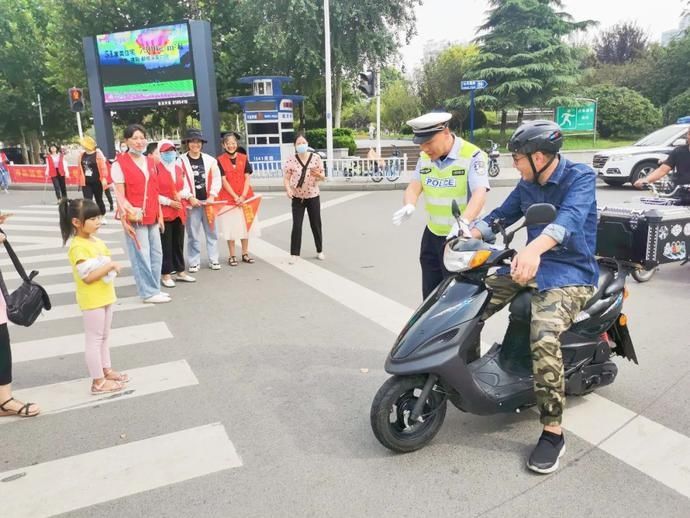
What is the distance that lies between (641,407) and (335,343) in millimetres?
2282

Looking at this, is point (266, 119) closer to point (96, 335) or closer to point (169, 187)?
point (169, 187)

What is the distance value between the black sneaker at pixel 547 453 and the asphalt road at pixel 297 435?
55mm

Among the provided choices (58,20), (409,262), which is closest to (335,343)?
(409,262)

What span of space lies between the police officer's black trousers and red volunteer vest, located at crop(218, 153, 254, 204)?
426 cm

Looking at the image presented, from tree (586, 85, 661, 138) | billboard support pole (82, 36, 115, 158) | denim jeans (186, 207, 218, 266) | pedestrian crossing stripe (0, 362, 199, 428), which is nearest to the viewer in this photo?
pedestrian crossing stripe (0, 362, 199, 428)

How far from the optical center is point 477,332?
2977mm

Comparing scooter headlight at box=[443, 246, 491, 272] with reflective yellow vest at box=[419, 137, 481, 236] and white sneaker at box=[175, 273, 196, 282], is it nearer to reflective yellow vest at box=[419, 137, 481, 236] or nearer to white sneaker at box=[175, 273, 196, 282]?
reflective yellow vest at box=[419, 137, 481, 236]

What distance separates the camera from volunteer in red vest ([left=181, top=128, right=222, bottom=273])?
277 inches

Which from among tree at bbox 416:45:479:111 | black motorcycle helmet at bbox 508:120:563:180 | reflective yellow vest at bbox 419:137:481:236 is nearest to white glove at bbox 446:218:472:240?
black motorcycle helmet at bbox 508:120:563:180

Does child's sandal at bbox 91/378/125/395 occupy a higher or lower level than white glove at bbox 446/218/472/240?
lower

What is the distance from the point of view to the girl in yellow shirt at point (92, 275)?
3.65 m

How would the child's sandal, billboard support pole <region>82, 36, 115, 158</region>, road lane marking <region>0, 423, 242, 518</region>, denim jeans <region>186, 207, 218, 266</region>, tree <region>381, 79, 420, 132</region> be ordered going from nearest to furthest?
road lane marking <region>0, 423, 242, 518</region> < the child's sandal < denim jeans <region>186, 207, 218, 266</region> < billboard support pole <region>82, 36, 115, 158</region> < tree <region>381, 79, 420, 132</region>

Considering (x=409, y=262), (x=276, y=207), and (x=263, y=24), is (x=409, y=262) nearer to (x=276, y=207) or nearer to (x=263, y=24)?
(x=276, y=207)

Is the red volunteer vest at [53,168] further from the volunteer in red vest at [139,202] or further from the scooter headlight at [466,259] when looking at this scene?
the scooter headlight at [466,259]
